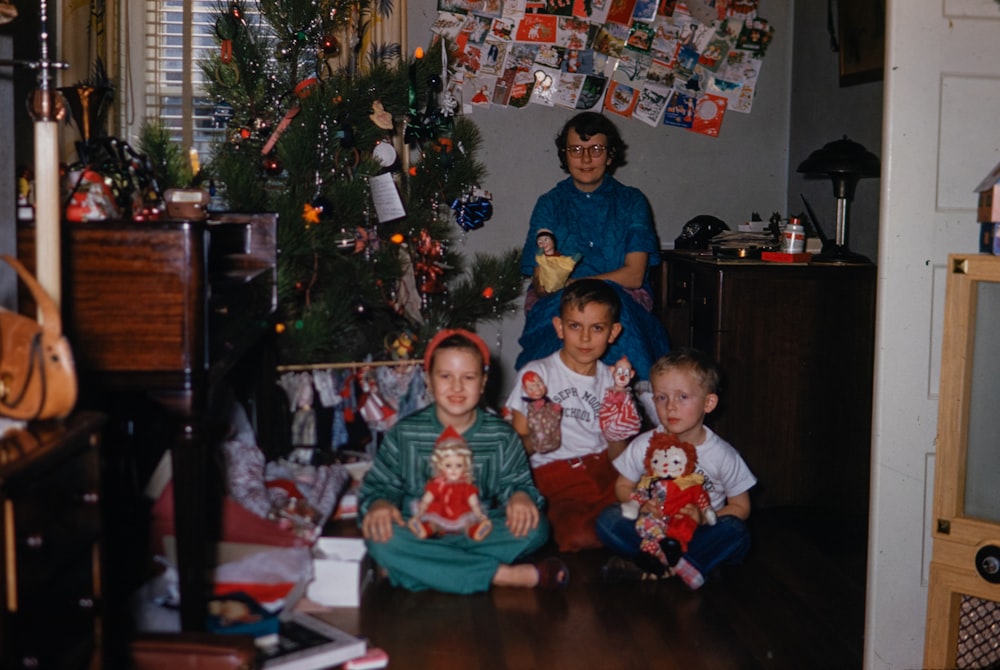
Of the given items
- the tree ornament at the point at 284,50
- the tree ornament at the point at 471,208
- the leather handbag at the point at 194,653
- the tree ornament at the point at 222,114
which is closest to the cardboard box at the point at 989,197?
the leather handbag at the point at 194,653

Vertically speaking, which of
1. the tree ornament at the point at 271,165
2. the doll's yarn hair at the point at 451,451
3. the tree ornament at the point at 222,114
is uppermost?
the tree ornament at the point at 222,114

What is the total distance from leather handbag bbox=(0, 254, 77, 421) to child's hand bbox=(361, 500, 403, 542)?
1.23m

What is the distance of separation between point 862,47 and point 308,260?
87.4 inches

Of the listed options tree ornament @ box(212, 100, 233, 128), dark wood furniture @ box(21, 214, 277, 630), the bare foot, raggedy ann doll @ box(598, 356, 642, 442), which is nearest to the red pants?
raggedy ann doll @ box(598, 356, 642, 442)

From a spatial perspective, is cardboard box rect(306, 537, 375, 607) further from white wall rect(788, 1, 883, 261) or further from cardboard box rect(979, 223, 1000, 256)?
white wall rect(788, 1, 883, 261)

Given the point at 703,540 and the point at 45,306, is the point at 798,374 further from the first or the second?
the point at 45,306

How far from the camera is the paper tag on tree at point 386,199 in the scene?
12.2 ft

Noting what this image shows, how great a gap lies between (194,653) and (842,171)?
2.87m

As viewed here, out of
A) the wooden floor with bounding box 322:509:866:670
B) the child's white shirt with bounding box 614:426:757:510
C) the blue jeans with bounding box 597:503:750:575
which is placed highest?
the child's white shirt with bounding box 614:426:757:510

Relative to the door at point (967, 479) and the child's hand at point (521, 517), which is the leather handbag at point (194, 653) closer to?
the child's hand at point (521, 517)

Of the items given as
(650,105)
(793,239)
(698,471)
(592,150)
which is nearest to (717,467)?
(698,471)

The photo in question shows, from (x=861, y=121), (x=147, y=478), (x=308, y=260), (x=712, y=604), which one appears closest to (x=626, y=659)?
(x=712, y=604)

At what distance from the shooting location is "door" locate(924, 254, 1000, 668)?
2152 millimetres

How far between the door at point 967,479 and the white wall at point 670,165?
106 inches
